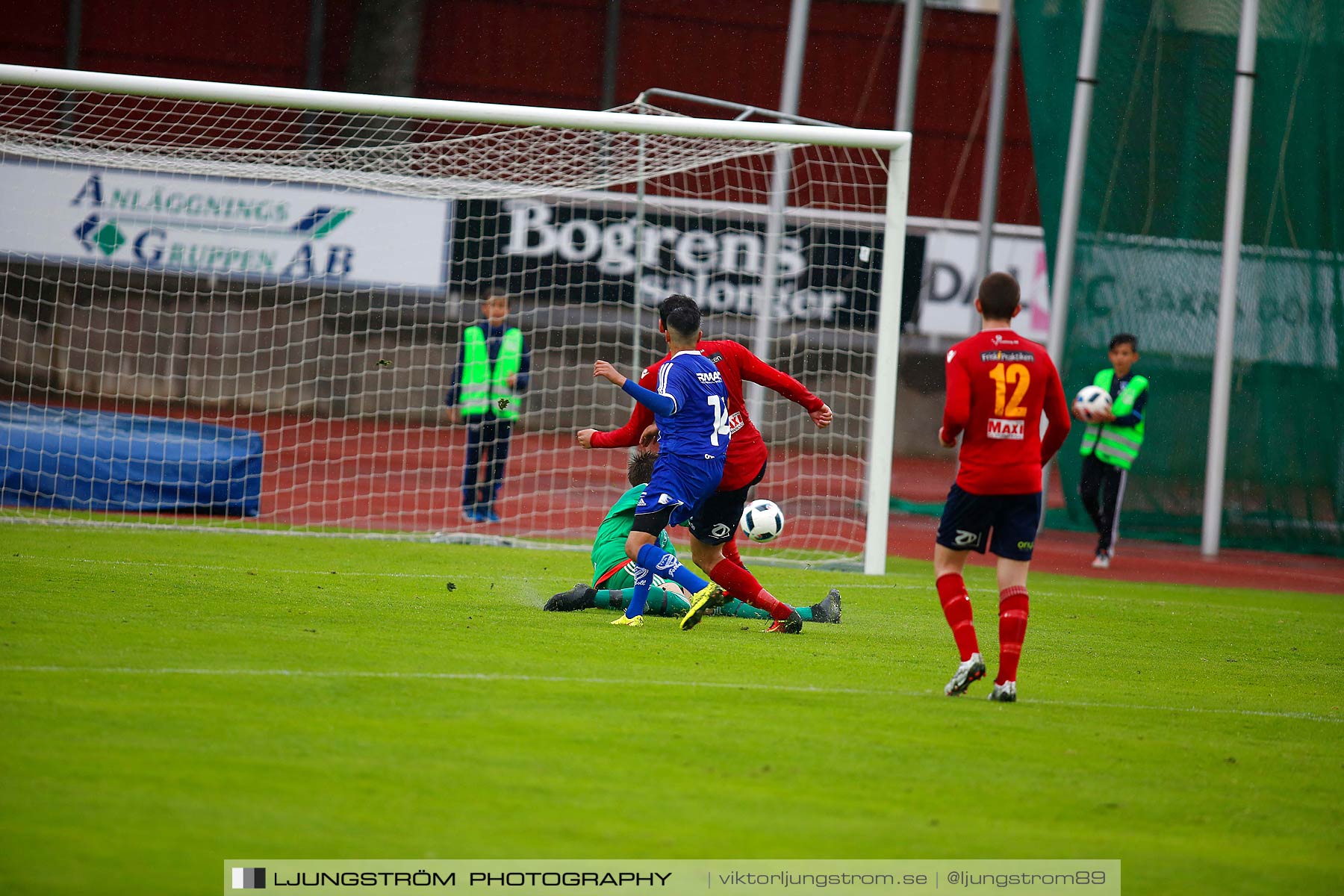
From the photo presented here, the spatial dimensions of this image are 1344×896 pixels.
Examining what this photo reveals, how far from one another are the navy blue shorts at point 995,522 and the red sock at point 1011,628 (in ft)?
0.49

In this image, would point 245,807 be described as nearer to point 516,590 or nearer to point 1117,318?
point 516,590

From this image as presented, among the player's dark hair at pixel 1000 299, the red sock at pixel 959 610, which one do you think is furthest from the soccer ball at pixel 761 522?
the player's dark hair at pixel 1000 299

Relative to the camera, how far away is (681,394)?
6.59 metres

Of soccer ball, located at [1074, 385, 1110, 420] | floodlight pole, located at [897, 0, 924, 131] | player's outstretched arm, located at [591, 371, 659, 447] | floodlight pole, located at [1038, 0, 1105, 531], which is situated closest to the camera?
player's outstretched arm, located at [591, 371, 659, 447]

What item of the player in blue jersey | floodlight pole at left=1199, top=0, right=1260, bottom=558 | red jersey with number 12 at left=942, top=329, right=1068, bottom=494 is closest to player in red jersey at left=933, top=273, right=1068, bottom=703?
red jersey with number 12 at left=942, top=329, right=1068, bottom=494

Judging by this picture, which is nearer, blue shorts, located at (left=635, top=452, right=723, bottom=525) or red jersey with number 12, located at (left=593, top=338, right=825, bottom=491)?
blue shorts, located at (left=635, top=452, right=723, bottom=525)

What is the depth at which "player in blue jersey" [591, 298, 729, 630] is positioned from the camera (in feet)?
21.5

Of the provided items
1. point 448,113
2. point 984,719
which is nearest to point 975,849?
point 984,719

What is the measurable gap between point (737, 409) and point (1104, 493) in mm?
5598

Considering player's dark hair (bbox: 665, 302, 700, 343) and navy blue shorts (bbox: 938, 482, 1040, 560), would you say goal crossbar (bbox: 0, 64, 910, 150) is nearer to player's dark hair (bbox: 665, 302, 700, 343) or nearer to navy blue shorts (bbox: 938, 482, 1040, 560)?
player's dark hair (bbox: 665, 302, 700, 343)

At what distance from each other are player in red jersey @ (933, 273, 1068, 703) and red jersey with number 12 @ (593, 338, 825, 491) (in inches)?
59.4

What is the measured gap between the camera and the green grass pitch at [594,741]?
3445 mm

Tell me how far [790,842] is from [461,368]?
890 centimetres

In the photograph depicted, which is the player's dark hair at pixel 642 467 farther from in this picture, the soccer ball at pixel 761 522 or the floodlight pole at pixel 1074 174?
the floodlight pole at pixel 1074 174
